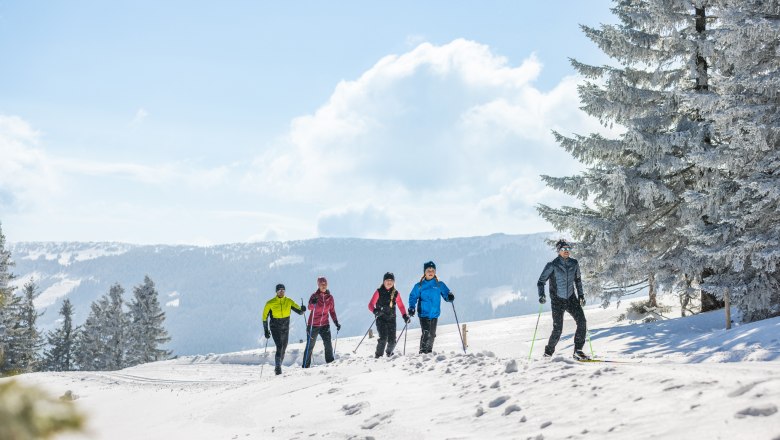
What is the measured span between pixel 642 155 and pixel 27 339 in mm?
42115

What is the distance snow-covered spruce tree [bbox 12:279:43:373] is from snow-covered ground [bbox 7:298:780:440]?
92.8ft

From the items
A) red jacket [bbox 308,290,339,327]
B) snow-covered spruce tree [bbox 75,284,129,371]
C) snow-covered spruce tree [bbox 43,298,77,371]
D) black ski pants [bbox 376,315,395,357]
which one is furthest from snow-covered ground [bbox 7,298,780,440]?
snow-covered spruce tree [bbox 43,298,77,371]

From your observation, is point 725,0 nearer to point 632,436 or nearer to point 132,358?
point 632,436

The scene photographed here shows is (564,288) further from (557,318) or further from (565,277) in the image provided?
(557,318)

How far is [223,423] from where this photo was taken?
31.7 ft

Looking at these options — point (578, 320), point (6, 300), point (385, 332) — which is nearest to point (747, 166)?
point (578, 320)

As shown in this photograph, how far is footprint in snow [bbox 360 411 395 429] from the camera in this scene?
24.2 ft

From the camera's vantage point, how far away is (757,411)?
4.70m

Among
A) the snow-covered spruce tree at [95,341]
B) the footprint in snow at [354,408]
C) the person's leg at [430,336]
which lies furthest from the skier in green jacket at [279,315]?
the snow-covered spruce tree at [95,341]

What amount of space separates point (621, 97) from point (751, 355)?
33.7 ft

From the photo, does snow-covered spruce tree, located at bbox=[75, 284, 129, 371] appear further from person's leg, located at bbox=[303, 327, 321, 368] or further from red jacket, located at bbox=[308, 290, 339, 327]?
red jacket, located at bbox=[308, 290, 339, 327]

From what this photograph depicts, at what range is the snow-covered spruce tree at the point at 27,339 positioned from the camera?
39688 mm

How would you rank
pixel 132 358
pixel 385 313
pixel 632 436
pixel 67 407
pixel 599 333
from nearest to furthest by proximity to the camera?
pixel 67 407 → pixel 632 436 → pixel 385 313 → pixel 599 333 → pixel 132 358

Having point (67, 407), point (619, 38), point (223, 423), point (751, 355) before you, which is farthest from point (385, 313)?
point (67, 407)
